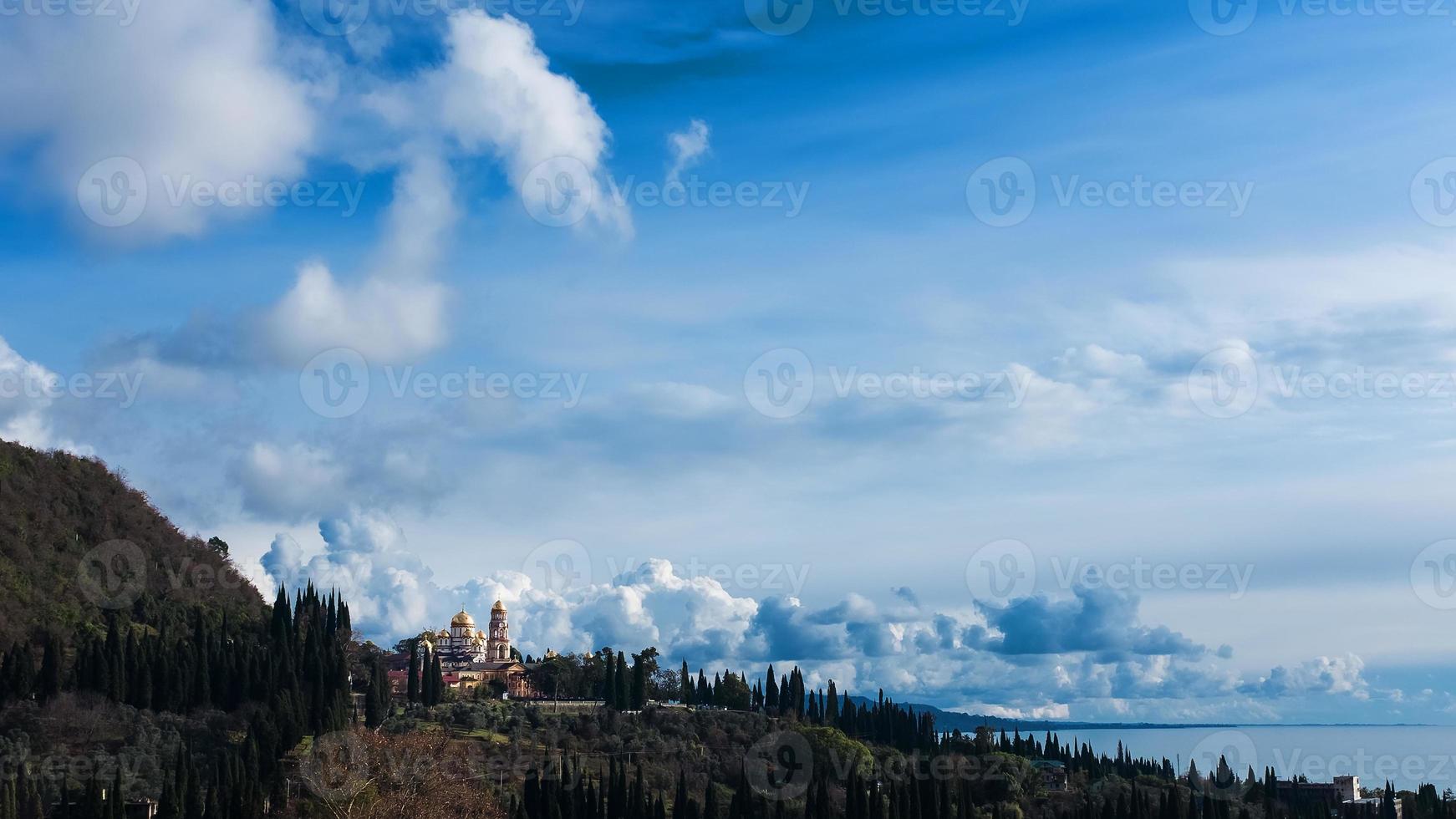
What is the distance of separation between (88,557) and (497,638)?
44955 millimetres

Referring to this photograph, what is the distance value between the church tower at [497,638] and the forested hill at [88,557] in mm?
25357

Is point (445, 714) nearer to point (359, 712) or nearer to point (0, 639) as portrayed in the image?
point (359, 712)

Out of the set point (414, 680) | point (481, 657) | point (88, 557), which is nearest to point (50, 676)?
point (414, 680)

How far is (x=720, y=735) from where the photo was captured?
10906 cm

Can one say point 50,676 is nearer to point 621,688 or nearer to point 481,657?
point 621,688

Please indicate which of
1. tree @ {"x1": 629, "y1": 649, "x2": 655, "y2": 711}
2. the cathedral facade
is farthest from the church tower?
tree @ {"x1": 629, "y1": 649, "x2": 655, "y2": 711}

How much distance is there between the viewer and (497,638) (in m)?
157

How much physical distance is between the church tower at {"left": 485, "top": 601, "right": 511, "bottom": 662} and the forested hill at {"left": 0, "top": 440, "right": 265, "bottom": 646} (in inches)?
998

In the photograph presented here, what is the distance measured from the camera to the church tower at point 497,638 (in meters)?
155

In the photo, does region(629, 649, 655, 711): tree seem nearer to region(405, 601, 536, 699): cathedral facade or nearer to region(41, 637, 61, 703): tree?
region(405, 601, 536, 699): cathedral facade

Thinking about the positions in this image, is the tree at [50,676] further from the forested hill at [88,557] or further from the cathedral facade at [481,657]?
the cathedral facade at [481,657]

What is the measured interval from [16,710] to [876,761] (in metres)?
57.6

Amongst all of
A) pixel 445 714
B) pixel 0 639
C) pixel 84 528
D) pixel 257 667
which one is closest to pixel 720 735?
pixel 445 714

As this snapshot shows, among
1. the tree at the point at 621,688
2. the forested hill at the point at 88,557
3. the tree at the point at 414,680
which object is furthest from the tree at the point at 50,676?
the tree at the point at 621,688
